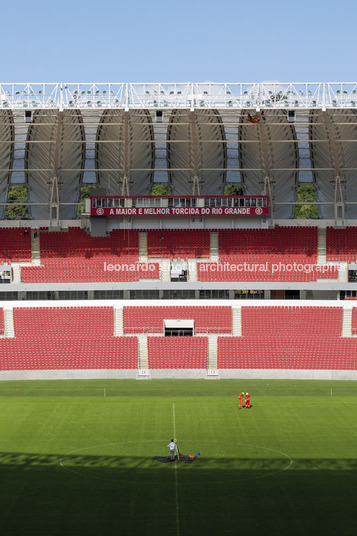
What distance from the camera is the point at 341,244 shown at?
63.6m

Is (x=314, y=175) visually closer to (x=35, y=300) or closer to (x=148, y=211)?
(x=148, y=211)

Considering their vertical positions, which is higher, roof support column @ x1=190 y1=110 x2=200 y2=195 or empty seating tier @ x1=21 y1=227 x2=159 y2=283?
roof support column @ x1=190 y1=110 x2=200 y2=195

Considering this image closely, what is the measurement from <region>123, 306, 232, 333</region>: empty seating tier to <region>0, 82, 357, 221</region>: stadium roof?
11295mm

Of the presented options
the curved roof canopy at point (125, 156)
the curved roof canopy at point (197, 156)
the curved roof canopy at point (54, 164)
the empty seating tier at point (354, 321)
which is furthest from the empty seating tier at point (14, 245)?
the empty seating tier at point (354, 321)

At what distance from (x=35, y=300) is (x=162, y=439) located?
28.9 meters

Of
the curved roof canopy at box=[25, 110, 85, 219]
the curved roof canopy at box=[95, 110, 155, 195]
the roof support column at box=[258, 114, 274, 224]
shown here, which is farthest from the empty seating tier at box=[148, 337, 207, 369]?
the curved roof canopy at box=[25, 110, 85, 219]

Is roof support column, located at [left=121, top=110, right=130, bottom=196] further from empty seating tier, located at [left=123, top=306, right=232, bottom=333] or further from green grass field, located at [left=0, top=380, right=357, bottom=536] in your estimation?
green grass field, located at [left=0, top=380, right=357, bottom=536]

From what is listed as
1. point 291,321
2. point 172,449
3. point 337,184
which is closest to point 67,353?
point 291,321

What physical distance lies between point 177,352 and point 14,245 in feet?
61.6

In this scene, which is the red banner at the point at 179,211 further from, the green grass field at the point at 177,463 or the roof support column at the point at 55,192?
the green grass field at the point at 177,463

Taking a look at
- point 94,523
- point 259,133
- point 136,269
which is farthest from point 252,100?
point 94,523

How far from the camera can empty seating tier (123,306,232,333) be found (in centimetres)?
5728

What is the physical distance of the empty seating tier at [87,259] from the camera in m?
62.0

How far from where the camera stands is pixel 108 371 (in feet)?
170
